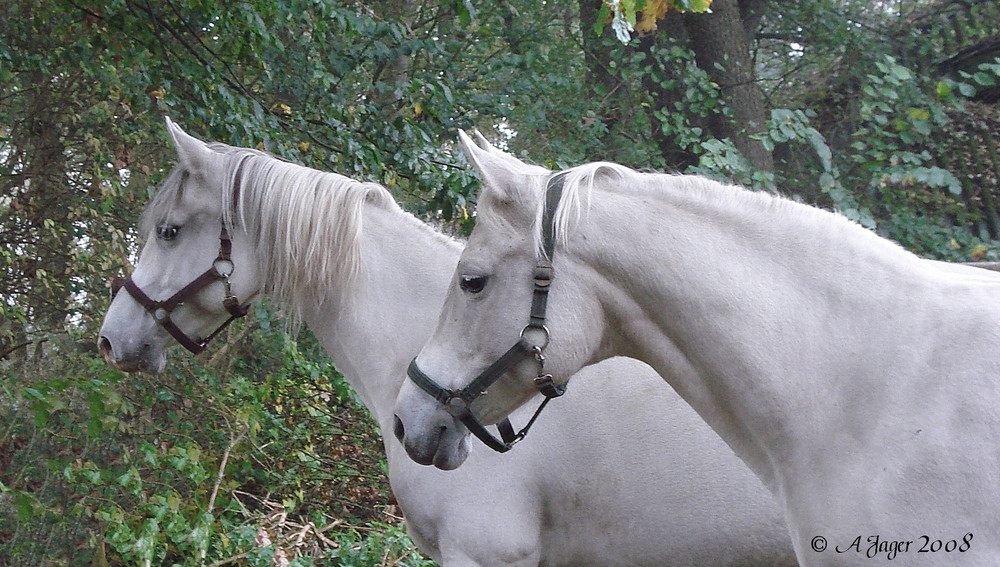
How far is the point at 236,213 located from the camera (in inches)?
127

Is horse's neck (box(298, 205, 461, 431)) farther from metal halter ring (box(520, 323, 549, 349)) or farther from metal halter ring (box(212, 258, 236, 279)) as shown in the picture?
metal halter ring (box(520, 323, 549, 349))

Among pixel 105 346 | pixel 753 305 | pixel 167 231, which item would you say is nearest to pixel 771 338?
pixel 753 305

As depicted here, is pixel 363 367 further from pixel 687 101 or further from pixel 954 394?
pixel 687 101

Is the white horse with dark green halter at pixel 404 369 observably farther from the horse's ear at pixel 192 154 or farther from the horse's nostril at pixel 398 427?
the horse's nostril at pixel 398 427

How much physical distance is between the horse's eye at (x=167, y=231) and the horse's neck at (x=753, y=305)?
71.1 inches

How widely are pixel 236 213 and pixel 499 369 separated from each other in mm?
1566

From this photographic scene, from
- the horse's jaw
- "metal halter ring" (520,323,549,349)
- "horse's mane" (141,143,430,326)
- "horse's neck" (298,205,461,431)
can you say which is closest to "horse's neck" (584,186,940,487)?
"metal halter ring" (520,323,549,349)

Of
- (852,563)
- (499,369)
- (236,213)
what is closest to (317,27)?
(236,213)

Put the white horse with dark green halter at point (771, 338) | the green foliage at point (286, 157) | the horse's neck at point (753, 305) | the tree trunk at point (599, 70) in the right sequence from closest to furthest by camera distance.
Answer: the white horse with dark green halter at point (771, 338), the horse's neck at point (753, 305), the green foliage at point (286, 157), the tree trunk at point (599, 70)

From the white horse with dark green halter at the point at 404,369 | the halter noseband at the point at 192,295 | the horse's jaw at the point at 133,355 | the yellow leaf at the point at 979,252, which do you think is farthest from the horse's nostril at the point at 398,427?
the yellow leaf at the point at 979,252

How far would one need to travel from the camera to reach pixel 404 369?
10.1 feet

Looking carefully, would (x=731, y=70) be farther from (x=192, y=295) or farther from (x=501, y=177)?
(x=501, y=177)

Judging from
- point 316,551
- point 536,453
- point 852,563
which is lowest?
point 316,551

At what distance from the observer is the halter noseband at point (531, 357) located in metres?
2.07
